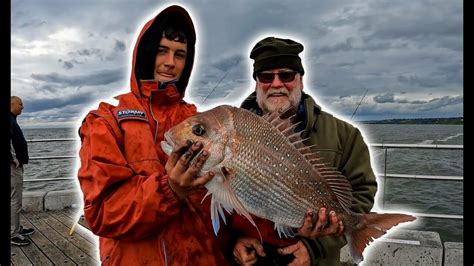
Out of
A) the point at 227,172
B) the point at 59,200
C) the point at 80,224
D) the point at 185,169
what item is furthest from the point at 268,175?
the point at 59,200

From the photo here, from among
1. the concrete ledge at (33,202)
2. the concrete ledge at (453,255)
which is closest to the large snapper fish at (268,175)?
the concrete ledge at (453,255)

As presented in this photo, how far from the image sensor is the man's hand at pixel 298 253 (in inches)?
94.3

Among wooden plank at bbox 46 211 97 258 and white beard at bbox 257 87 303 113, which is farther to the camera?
wooden plank at bbox 46 211 97 258

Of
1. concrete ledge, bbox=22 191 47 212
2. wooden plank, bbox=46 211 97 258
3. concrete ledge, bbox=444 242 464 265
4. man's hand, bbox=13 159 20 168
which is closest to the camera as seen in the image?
concrete ledge, bbox=444 242 464 265

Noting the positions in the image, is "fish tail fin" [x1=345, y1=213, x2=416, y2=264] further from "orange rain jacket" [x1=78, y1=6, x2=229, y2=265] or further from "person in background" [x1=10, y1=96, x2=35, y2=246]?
"person in background" [x1=10, y1=96, x2=35, y2=246]

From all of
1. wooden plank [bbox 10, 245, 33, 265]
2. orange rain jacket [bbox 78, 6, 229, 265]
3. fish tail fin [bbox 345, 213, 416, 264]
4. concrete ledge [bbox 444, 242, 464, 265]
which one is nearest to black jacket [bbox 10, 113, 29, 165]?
wooden plank [bbox 10, 245, 33, 265]

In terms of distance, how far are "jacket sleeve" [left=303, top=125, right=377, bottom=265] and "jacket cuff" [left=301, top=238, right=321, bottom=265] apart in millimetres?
25

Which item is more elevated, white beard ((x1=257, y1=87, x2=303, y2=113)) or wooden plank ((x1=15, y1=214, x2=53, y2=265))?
white beard ((x1=257, y1=87, x2=303, y2=113))

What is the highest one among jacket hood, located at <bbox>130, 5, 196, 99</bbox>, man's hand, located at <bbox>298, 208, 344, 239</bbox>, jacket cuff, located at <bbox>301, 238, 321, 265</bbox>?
jacket hood, located at <bbox>130, 5, 196, 99</bbox>

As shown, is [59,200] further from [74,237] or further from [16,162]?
[74,237]

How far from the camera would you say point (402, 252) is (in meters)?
4.85

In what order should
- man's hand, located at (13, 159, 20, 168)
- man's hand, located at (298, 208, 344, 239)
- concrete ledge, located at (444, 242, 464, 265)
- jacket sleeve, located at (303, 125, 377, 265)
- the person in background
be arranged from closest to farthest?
man's hand, located at (298, 208, 344, 239) < jacket sleeve, located at (303, 125, 377, 265) < concrete ledge, located at (444, 242, 464, 265) < the person in background < man's hand, located at (13, 159, 20, 168)

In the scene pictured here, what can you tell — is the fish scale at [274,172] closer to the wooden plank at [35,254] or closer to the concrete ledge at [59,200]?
the wooden plank at [35,254]

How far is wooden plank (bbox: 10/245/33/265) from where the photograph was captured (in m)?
5.30
